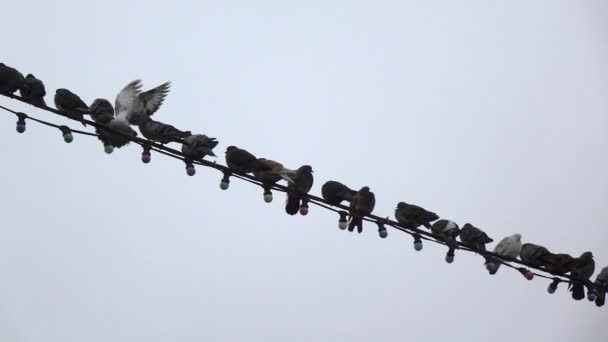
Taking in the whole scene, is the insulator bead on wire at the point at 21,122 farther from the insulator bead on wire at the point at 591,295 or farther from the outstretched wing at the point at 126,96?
the insulator bead on wire at the point at 591,295

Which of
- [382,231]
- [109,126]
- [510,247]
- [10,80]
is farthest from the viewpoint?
[510,247]

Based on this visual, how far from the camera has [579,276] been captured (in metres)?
11.8

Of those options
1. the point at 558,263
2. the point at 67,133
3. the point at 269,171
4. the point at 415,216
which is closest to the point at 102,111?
the point at 67,133

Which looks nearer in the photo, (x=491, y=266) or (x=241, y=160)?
(x=241, y=160)

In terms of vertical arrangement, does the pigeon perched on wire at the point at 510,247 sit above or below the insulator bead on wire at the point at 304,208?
above

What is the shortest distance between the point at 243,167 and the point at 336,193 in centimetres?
118

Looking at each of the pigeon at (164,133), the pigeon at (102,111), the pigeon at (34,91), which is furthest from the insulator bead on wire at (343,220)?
the pigeon at (34,91)

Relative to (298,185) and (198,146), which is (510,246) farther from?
(198,146)

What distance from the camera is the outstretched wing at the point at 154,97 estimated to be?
1075 cm

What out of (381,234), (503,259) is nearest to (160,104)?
(381,234)

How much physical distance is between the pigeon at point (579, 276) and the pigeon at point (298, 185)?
12.7ft

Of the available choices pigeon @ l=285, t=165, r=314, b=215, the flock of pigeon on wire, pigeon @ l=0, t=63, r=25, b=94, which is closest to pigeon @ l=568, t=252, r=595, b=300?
the flock of pigeon on wire

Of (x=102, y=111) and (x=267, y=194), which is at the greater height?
(x=102, y=111)

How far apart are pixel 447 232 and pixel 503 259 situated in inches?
27.4
